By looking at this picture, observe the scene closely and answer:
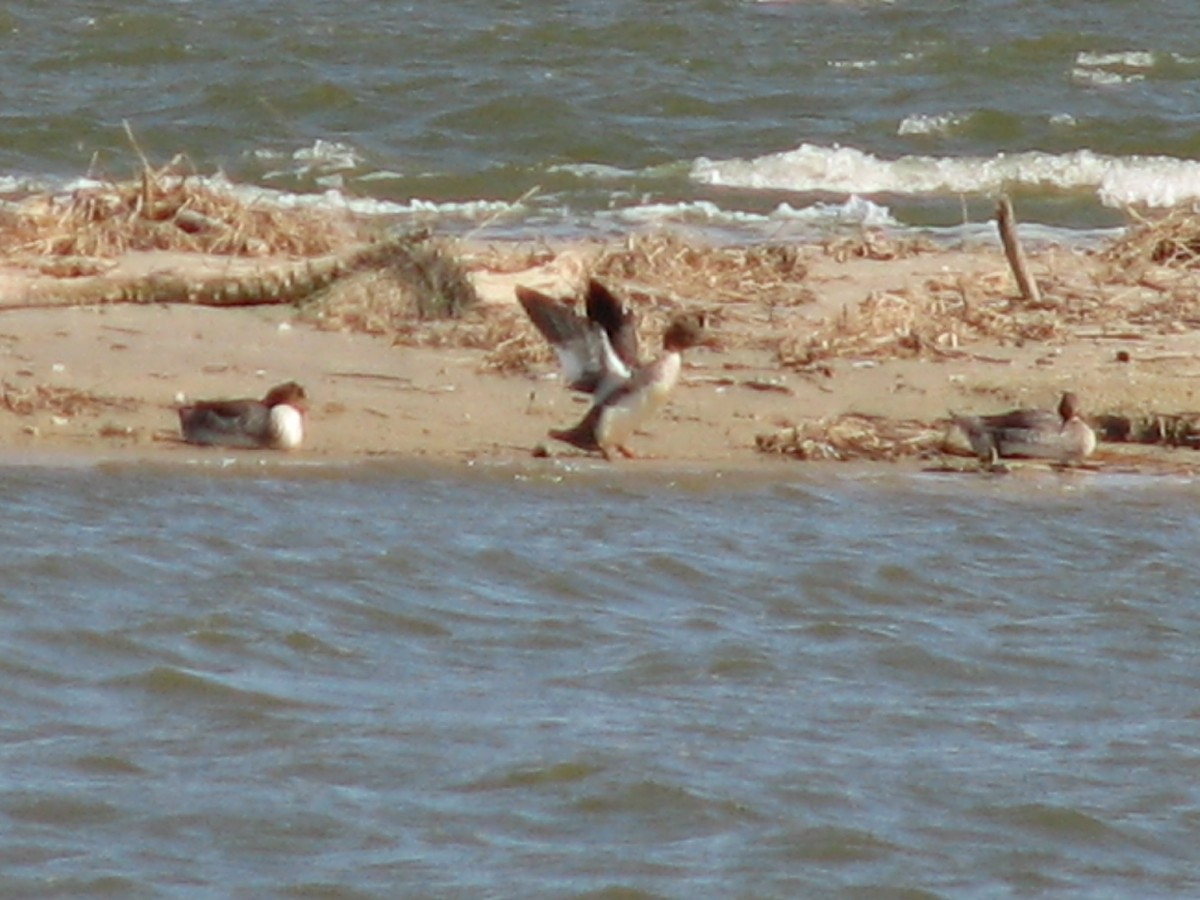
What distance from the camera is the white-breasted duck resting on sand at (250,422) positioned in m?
Answer: 9.26

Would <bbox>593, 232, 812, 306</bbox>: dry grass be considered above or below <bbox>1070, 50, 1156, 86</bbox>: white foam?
below

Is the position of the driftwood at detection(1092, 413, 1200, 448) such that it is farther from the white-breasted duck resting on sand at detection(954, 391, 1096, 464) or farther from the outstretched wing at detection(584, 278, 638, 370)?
the outstretched wing at detection(584, 278, 638, 370)

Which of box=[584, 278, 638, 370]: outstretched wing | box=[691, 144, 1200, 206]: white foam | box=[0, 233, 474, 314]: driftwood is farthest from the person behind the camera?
box=[691, 144, 1200, 206]: white foam

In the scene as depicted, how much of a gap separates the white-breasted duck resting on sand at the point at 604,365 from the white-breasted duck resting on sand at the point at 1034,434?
1.13m

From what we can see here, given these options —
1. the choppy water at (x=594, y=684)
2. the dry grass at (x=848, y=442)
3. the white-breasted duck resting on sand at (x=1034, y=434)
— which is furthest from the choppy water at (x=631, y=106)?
the choppy water at (x=594, y=684)

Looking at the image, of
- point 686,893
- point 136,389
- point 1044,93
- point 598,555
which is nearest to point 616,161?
point 1044,93

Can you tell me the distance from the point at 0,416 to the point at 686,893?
4.74m

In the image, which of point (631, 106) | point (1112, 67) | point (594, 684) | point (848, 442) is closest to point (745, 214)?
point (631, 106)

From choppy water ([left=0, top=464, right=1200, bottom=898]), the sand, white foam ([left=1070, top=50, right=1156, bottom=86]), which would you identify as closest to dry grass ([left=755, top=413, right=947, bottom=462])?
the sand

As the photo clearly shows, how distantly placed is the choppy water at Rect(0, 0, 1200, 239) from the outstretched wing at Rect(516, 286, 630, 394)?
5554 millimetres

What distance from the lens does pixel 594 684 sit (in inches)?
275

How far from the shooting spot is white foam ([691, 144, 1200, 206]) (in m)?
18.0

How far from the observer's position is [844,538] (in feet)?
28.6

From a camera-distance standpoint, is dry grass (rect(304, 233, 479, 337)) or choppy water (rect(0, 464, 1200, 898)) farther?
dry grass (rect(304, 233, 479, 337))
